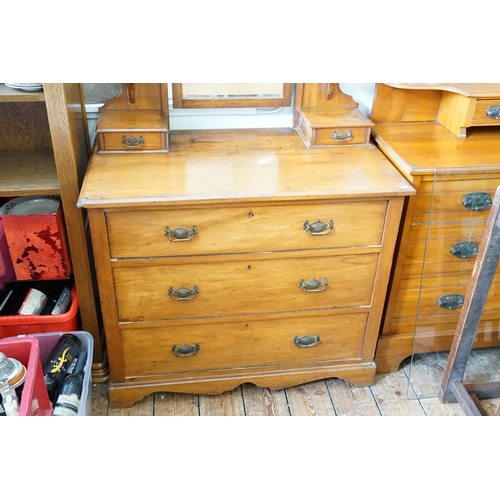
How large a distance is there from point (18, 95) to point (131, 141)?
379mm

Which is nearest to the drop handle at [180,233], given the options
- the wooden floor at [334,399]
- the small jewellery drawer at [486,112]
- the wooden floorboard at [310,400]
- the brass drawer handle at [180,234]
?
the brass drawer handle at [180,234]

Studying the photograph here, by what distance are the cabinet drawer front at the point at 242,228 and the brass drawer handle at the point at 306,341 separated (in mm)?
390

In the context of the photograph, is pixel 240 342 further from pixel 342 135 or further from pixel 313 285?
pixel 342 135

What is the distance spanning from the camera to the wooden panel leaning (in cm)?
147

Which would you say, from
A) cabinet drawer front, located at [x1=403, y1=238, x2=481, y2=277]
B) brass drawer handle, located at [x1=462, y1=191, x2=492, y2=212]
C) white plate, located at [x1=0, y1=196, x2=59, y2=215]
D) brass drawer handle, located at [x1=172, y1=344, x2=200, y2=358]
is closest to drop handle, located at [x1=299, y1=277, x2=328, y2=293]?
cabinet drawer front, located at [x1=403, y1=238, x2=481, y2=277]

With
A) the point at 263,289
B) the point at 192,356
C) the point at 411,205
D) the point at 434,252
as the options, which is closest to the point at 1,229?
the point at 192,356

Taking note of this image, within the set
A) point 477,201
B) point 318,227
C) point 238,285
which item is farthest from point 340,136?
point 238,285

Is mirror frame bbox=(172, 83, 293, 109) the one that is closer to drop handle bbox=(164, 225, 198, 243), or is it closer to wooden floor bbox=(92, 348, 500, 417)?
drop handle bbox=(164, 225, 198, 243)

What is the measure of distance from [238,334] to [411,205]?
29.0 inches

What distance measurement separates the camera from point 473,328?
5.59 feet

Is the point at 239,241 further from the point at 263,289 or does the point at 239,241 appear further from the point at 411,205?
the point at 411,205

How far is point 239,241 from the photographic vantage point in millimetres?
1610

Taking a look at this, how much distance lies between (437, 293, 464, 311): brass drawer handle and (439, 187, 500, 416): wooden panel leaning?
217mm

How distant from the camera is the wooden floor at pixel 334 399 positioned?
1914 millimetres
